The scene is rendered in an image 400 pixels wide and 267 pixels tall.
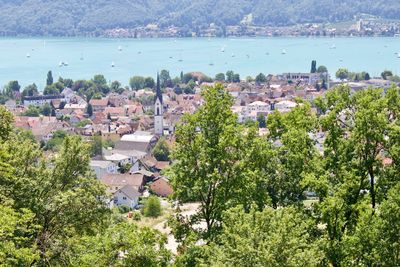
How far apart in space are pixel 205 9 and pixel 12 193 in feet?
534

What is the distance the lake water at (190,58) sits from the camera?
7325 centimetres

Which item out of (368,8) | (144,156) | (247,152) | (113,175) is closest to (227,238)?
(247,152)

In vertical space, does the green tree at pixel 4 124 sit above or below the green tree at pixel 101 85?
above

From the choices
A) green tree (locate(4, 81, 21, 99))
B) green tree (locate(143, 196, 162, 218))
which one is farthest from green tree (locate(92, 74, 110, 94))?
green tree (locate(143, 196, 162, 218))

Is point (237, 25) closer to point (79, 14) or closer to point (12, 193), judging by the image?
point (79, 14)

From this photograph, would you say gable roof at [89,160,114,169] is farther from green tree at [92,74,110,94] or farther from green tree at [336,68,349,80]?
green tree at [336,68,349,80]

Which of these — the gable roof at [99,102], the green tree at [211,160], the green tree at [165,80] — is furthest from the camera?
the green tree at [165,80]

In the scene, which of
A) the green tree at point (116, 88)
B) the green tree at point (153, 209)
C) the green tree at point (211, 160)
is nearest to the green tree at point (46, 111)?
the green tree at point (116, 88)

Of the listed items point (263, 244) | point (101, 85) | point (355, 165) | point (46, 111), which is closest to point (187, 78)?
point (101, 85)

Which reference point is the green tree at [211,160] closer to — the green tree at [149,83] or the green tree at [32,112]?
the green tree at [32,112]

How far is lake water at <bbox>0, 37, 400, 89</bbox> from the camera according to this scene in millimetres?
73250

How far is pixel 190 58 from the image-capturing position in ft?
298

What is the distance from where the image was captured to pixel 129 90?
178ft

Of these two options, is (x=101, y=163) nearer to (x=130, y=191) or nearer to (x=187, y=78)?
(x=130, y=191)
